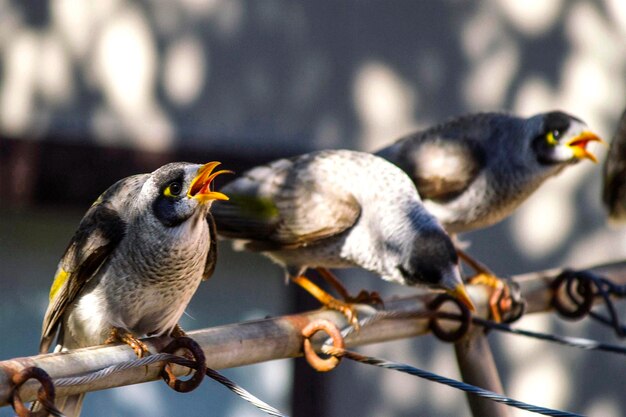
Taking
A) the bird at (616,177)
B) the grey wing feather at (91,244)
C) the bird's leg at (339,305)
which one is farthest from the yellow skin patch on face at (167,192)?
the bird at (616,177)

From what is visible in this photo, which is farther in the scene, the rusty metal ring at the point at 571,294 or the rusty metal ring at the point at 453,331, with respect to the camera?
the rusty metal ring at the point at 571,294

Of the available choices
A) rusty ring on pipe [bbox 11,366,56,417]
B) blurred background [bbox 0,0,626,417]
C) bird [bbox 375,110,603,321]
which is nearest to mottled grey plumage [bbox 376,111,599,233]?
bird [bbox 375,110,603,321]

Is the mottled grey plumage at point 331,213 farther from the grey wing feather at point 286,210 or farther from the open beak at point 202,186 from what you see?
the open beak at point 202,186

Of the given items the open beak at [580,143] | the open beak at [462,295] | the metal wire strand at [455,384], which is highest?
the open beak at [580,143]

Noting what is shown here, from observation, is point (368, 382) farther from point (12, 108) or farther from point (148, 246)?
point (148, 246)

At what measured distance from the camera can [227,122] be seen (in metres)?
4.46

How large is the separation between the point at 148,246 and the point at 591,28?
3.12m

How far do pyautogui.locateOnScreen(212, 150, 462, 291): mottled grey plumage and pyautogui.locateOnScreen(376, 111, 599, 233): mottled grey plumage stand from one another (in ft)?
1.39

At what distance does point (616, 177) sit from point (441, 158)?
126cm

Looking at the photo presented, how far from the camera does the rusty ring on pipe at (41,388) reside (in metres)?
1.91

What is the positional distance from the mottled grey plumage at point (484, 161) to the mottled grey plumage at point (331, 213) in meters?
0.42

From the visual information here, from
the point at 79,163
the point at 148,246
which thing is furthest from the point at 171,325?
the point at 79,163

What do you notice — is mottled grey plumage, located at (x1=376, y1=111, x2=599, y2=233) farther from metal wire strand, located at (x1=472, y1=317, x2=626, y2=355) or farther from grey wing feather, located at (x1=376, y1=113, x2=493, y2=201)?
metal wire strand, located at (x1=472, y1=317, x2=626, y2=355)

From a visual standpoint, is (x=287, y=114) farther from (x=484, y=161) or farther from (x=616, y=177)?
(x=616, y=177)
